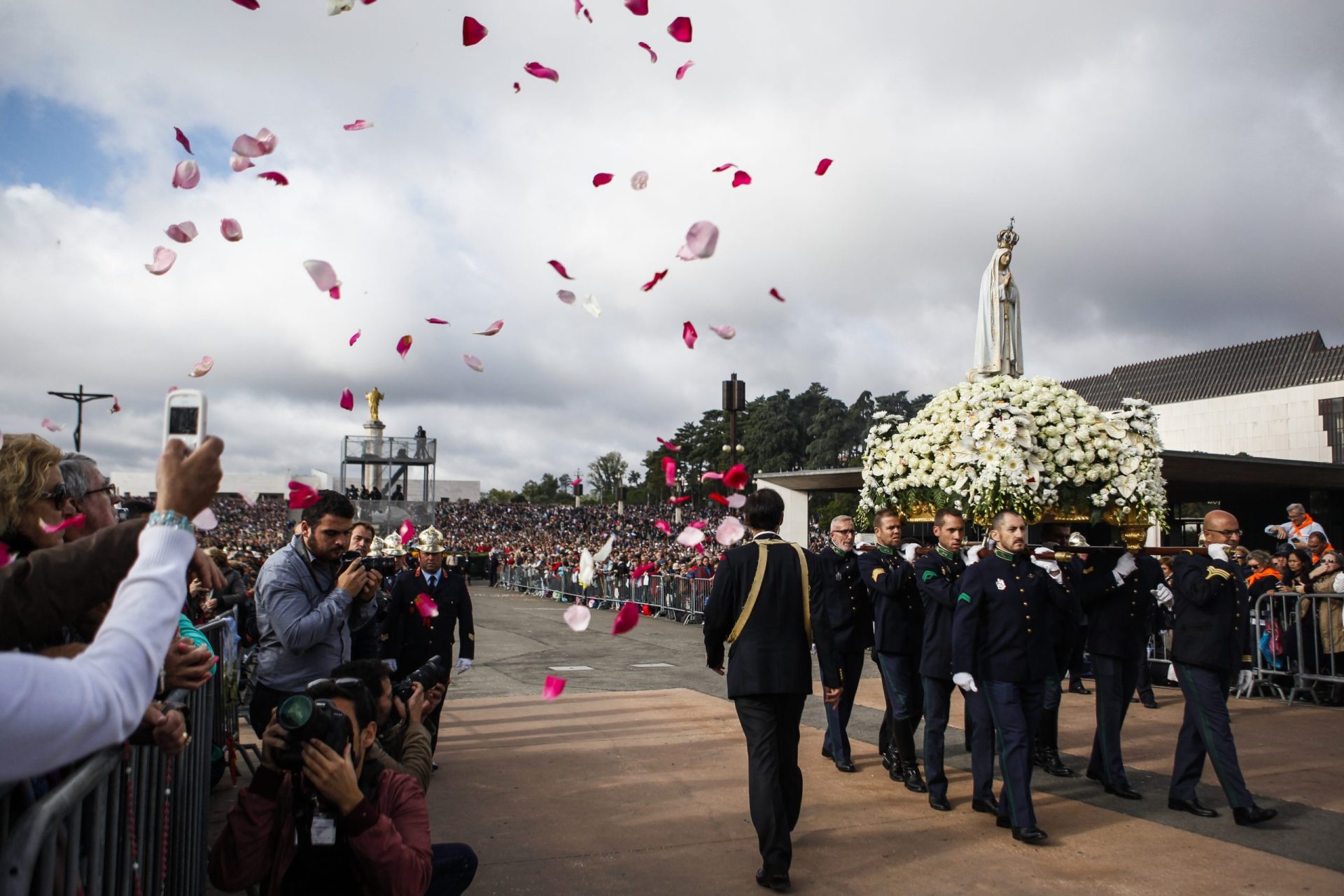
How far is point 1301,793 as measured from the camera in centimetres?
616

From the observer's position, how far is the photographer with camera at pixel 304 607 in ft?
14.4

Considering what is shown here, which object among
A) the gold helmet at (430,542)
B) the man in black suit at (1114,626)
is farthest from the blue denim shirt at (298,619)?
the man in black suit at (1114,626)

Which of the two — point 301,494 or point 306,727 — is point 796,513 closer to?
point 301,494

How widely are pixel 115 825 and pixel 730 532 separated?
4516 millimetres

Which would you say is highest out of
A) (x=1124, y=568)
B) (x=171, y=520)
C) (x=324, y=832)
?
(x=171, y=520)

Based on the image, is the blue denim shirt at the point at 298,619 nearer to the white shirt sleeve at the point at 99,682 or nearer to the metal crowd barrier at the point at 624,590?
the white shirt sleeve at the point at 99,682

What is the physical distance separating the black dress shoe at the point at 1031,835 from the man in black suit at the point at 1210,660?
124cm

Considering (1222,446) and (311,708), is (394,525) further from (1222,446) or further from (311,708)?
(1222,446)

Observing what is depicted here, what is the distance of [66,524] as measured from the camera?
2818 millimetres

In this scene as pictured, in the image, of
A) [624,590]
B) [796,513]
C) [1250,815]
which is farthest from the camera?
[796,513]

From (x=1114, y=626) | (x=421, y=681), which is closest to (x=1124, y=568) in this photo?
(x=1114, y=626)

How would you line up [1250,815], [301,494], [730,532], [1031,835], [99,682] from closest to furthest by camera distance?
[99,682] < [1031,835] < [301,494] < [1250,815] < [730,532]

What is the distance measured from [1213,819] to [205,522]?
5.68 meters

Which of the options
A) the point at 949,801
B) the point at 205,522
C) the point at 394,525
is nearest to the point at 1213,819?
the point at 949,801
